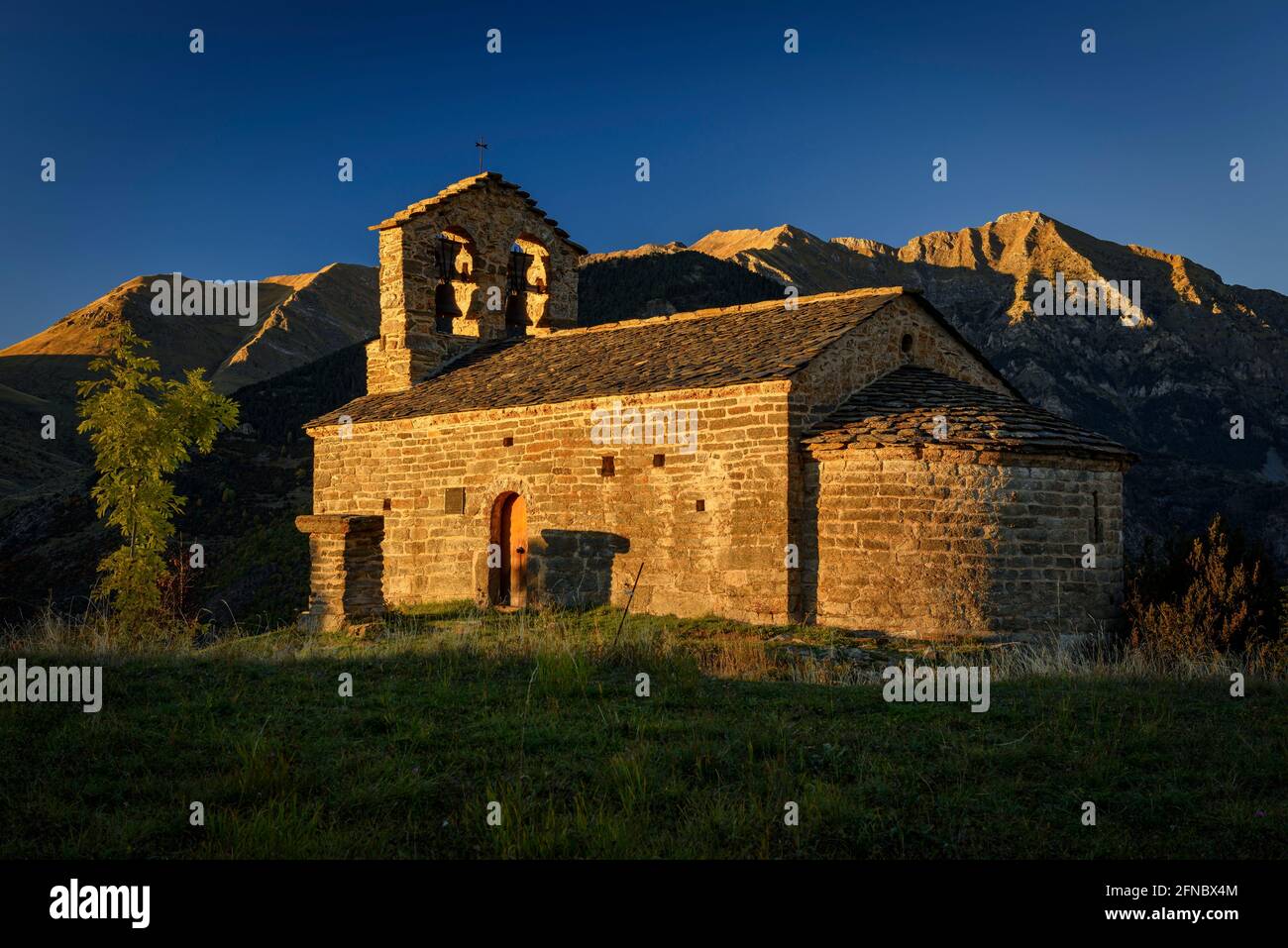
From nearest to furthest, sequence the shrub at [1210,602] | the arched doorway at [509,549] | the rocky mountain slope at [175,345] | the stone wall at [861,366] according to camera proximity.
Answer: the shrub at [1210,602] < the stone wall at [861,366] < the arched doorway at [509,549] < the rocky mountain slope at [175,345]

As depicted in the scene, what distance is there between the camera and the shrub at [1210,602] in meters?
11.8

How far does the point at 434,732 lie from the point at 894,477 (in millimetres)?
7454

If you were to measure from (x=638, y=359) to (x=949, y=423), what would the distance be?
18.1ft

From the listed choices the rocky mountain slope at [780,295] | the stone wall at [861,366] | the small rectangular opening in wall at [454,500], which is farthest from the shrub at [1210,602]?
the small rectangular opening in wall at [454,500]

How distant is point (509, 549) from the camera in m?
16.6

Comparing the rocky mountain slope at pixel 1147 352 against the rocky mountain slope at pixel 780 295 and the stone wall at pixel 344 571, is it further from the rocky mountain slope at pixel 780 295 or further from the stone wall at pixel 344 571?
the stone wall at pixel 344 571

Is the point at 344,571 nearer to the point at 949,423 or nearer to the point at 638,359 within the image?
the point at 638,359

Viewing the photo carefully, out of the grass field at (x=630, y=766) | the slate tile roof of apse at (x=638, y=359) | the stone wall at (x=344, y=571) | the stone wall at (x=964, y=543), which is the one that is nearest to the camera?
the grass field at (x=630, y=766)

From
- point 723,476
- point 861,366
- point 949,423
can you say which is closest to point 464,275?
point 723,476

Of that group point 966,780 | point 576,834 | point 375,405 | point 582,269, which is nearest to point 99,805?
point 576,834

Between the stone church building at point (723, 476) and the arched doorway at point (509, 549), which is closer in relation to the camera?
the stone church building at point (723, 476)

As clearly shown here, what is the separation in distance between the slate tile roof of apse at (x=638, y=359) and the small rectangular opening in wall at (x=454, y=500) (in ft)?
4.40

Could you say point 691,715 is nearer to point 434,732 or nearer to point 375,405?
point 434,732

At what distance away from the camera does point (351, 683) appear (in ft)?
27.9
